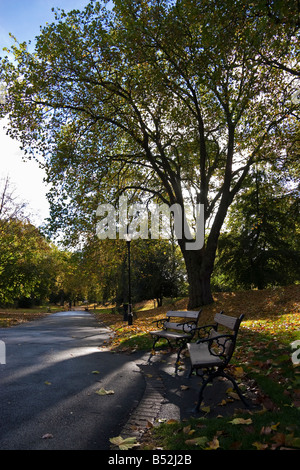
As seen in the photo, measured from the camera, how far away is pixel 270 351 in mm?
6387

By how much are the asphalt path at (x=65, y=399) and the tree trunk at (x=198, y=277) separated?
25.5ft

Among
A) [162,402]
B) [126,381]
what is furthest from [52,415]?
[126,381]

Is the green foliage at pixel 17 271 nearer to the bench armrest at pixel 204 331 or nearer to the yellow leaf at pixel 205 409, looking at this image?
the bench armrest at pixel 204 331

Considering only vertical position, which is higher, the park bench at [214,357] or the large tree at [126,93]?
the large tree at [126,93]

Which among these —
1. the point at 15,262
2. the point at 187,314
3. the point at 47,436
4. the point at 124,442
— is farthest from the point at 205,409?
the point at 15,262

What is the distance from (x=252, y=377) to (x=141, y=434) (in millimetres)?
2460

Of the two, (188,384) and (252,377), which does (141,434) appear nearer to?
(188,384)

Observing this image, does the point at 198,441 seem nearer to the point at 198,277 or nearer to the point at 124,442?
the point at 124,442

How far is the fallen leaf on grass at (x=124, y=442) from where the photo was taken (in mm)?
3153

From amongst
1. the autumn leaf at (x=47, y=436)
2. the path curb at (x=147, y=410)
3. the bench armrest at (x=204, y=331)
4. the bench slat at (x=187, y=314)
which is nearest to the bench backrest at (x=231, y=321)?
the bench armrest at (x=204, y=331)

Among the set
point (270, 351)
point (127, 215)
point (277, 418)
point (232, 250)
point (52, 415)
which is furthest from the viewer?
point (232, 250)

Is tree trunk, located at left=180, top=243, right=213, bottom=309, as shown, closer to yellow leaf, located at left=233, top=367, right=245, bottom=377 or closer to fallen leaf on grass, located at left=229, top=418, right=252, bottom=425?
yellow leaf, located at left=233, top=367, right=245, bottom=377

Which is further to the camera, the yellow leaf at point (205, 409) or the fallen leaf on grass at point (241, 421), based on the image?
the yellow leaf at point (205, 409)

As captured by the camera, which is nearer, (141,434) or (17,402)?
(141,434)
